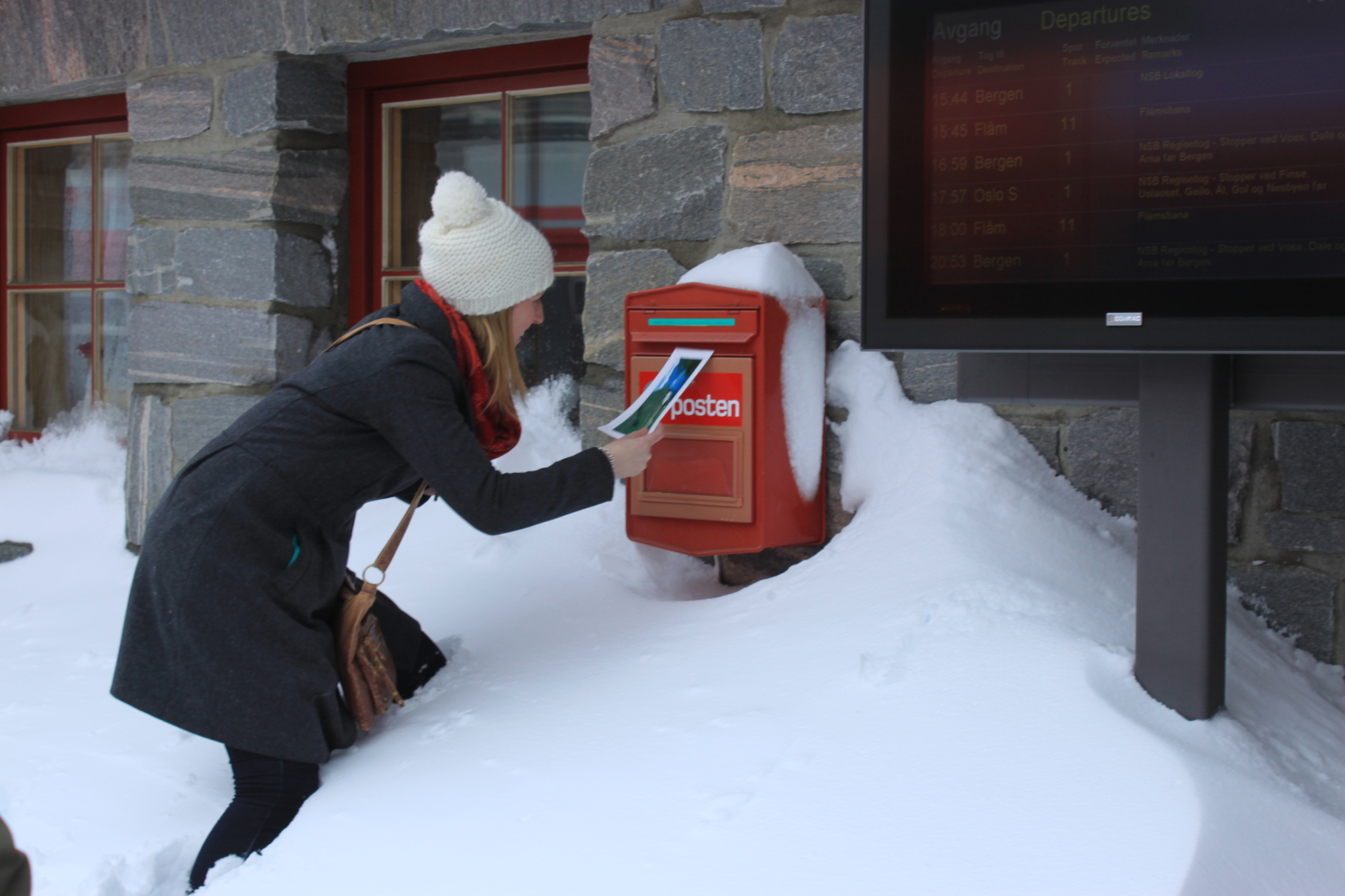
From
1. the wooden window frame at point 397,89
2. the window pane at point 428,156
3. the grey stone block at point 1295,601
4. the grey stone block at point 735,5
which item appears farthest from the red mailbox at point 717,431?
the window pane at point 428,156

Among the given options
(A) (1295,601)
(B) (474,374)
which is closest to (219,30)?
(B) (474,374)

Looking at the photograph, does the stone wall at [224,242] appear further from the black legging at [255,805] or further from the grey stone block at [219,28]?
the black legging at [255,805]

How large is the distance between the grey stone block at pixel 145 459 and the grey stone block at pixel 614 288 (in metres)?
1.58

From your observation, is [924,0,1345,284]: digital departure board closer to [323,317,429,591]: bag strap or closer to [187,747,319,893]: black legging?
[323,317,429,591]: bag strap

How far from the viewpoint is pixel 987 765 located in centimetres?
155

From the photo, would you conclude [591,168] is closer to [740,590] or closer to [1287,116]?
[740,590]

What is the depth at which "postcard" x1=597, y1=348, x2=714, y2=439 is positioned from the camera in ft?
7.59

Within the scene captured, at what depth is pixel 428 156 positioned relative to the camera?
359cm

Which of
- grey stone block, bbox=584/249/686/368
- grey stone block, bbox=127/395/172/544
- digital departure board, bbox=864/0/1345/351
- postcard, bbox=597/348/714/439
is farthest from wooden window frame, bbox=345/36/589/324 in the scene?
digital departure board, bbox=864/0/1345/351

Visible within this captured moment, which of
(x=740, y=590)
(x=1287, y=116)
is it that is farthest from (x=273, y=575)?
(x=1287, y=116)

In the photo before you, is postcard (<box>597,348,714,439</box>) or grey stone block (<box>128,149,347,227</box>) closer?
postcard (<box>597,348,714,439</box>)

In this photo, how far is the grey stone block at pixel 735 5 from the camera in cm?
269

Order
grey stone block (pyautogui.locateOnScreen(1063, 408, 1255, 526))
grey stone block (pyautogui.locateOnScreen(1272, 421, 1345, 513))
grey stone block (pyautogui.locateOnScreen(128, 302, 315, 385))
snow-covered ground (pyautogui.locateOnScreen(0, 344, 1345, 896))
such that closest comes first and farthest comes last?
snow-covered ground (pyautogui.locateOnScreen(0, 344, 1345, 896))
grey stone block (pyautogui.locateOnScreen(1272, 421, 1345, 513))
grey stone block (pyautogui.locateOnScreen(1063, 408, 1255, 526))
grey stone block (pyautogui.locateOnScreen(128, 302, 315, 385))

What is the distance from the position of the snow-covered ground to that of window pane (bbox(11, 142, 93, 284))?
80.9 inches
